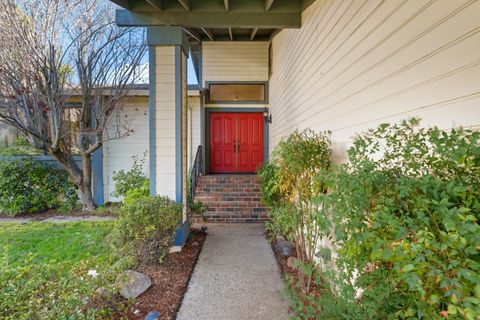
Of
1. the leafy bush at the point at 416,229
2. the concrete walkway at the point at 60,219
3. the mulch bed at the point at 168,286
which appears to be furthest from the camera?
the concrete walkway at the point at 60,219

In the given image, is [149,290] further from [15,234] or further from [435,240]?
[15,234]

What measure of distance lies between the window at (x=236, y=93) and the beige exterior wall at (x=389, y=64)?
4454 mm

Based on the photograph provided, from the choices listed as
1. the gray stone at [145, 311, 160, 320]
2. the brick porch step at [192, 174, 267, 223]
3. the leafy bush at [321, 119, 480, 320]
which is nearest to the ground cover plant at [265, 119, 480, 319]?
the leafy bush at [321, 119, 480, 320]

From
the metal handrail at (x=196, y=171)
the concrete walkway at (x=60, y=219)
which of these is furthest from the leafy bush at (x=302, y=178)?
the concrete walkway at (x=60, y=219)

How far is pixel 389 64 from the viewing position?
1857 millimetres

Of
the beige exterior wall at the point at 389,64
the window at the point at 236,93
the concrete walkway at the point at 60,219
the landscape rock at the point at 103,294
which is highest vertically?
the window at the point at 236,93

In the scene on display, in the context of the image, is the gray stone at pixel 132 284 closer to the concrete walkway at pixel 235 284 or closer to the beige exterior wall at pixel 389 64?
the concrete walkway at pixel 235 284

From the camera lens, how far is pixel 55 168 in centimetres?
727

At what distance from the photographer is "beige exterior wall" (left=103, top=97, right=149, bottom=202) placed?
7668mm

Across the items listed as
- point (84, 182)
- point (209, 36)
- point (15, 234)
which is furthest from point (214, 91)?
point (15, 234)

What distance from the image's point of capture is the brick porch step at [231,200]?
6.34m

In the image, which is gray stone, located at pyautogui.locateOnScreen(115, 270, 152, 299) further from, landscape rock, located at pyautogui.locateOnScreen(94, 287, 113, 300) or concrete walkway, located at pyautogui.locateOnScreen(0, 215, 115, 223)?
concrete walkway, located at pyautogui.locateOnScreen(0, 215, 115, 223)

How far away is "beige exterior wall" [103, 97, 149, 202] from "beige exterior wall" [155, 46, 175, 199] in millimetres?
3541

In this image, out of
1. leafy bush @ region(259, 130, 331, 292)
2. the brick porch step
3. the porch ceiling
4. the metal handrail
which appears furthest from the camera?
the metal handrail
